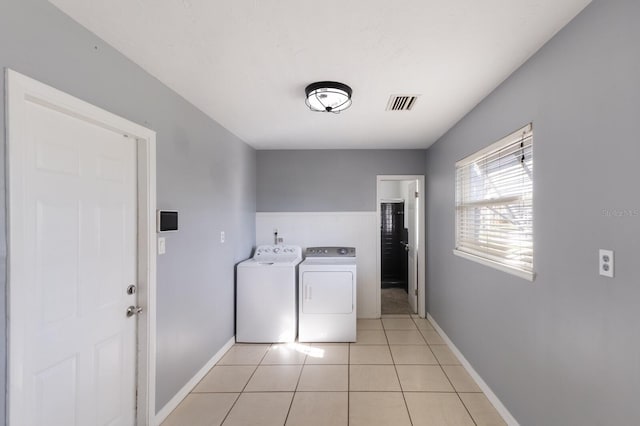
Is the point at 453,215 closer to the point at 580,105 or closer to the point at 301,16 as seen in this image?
the point at 580,105

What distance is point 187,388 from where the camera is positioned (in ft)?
7.63

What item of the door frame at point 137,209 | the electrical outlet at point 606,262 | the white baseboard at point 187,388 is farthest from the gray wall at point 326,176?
the electrical outlet at point 606,262

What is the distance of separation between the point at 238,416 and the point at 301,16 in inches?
100

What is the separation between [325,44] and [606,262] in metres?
1.66

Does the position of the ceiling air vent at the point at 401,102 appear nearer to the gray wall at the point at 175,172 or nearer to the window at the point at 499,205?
the window at the point at 499,205

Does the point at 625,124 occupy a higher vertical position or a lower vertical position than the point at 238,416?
higher

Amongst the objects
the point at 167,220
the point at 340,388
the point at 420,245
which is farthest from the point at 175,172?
the point at 420,245

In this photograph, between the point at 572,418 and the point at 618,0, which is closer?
the point at 618,0

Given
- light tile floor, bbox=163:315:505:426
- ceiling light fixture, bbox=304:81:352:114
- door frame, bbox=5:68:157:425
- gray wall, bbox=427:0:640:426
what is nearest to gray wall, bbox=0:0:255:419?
door frame, bbox=5:68:157:425

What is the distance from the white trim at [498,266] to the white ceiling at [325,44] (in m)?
1.28

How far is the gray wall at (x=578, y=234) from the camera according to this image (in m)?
1.12

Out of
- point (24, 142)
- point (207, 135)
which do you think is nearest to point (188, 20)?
point (24, 142)

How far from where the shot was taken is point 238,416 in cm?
209

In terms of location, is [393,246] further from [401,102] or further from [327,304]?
[401,102]
